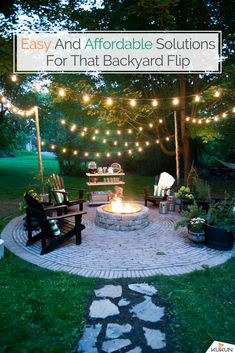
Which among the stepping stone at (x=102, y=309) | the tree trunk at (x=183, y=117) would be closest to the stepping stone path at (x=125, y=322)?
the stepping stone at (x=102, y=309)

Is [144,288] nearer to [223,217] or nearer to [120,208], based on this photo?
[223,217]

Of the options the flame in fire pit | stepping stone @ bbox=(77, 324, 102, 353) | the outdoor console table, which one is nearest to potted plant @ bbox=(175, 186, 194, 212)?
the flame in fire pit

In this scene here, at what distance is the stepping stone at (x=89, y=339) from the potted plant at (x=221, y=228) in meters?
3.33

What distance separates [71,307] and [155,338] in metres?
1.19

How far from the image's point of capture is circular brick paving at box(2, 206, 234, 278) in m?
4.56

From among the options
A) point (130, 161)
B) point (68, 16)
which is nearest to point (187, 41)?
point (68, 16)

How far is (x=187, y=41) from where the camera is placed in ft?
29.6

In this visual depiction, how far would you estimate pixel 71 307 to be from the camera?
3.46 m

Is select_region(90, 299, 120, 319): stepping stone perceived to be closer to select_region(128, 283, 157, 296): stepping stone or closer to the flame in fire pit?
select_region(128, 283, 157, 296): stepping stone

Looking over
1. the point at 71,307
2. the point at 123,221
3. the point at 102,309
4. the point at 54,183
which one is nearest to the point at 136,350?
the point at 102,309

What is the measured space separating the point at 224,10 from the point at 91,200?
808cm

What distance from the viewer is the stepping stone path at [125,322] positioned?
279 centimetres

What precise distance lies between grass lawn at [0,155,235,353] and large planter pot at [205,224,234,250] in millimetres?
598

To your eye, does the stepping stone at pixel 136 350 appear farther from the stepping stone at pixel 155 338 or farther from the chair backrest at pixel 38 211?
the chair backrest at pixel 38 211
